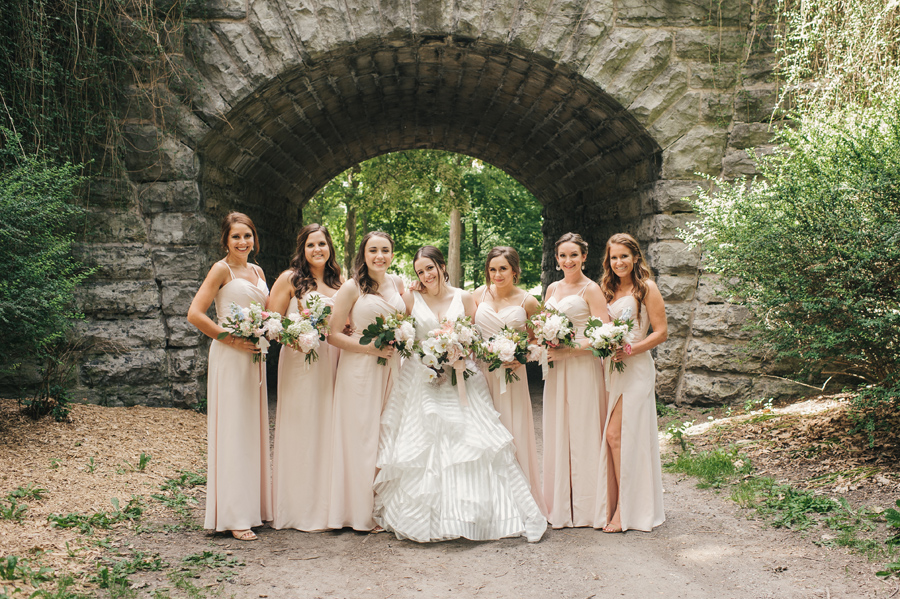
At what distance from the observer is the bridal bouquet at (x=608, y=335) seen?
4.17 m

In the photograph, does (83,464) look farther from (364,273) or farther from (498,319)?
(498,319)

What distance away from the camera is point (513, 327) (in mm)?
4504

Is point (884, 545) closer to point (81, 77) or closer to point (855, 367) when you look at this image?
point (855, 367)

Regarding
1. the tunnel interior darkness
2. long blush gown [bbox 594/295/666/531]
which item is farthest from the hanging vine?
long blush gown [bbox 594/295/666/531]

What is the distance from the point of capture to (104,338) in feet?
22.7

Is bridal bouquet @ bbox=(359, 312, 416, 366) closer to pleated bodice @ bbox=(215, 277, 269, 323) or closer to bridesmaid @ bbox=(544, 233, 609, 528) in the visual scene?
pleated bodice @ bbox=(215, 277, 269, 323)

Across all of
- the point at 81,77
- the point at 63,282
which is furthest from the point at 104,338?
the point at 81,77

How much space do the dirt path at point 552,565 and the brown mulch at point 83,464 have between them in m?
0.48

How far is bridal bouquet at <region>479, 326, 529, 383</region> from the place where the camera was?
4230mm

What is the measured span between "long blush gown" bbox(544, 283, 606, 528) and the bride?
0.30 metres

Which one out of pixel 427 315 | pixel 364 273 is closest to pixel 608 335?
pixel 427 315

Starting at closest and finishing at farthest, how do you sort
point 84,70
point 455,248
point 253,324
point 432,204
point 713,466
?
point 253,324, point 713,466, point 84,70, point 432,204, point 455,248

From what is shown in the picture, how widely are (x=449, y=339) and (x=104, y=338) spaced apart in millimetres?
4542

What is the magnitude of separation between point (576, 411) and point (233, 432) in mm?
2277
